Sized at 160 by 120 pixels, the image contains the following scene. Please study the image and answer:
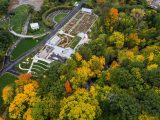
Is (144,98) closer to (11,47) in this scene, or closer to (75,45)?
(75,45)

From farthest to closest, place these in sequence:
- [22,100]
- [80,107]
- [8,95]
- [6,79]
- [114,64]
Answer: [6,79], [114,64], [8,95], [22,100], [80,107]

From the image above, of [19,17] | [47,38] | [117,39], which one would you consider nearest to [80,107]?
[117,39]

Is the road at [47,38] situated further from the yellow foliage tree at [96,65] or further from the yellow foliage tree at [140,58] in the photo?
the yellow foliage tree at [140,58]

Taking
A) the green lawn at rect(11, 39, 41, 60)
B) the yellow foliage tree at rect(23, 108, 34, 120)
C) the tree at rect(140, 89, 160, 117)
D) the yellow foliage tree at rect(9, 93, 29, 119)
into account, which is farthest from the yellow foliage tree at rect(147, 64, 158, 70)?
the green lawn at rect(11, 39, 41, 60)

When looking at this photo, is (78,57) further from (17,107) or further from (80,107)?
(17,107)

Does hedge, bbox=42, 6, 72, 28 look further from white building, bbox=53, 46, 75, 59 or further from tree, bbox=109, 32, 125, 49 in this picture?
tree, bbox=109, 32, 125, 49

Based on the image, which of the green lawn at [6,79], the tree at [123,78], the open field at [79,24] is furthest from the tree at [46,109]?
the open field at [79,24]

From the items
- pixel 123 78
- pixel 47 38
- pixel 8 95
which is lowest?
pixel 47 38

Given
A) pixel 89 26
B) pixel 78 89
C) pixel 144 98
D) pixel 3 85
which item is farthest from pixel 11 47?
pixel 144 98
